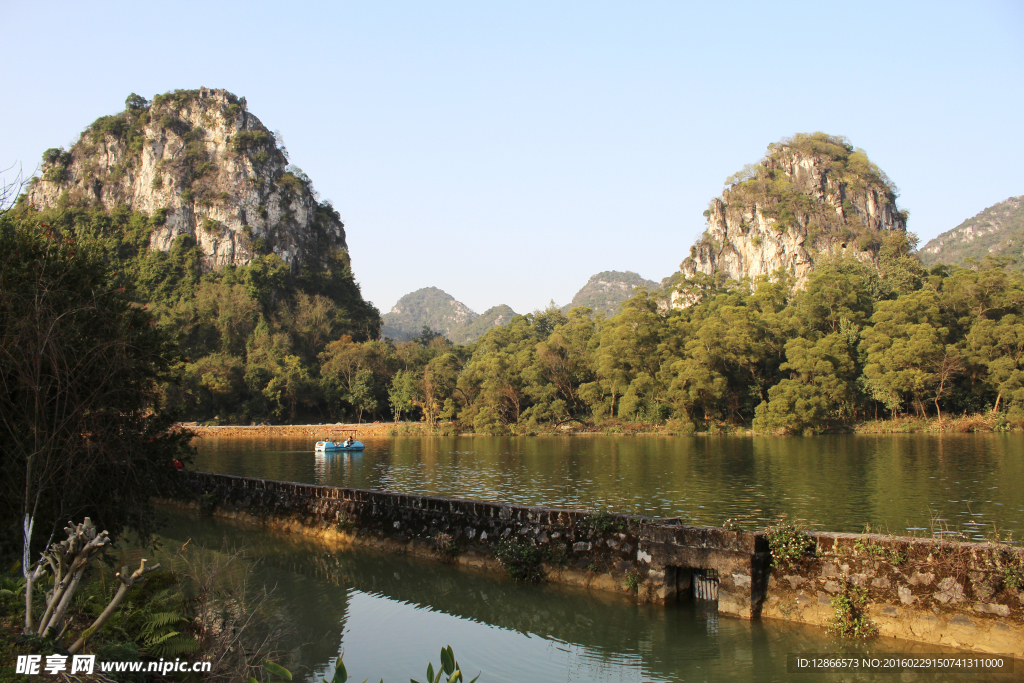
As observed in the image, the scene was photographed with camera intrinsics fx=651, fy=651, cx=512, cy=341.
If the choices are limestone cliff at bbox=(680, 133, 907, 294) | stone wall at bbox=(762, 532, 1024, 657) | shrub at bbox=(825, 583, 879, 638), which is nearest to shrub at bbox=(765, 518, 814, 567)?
stone wall at bbox=(762, 532, 1024, 657)

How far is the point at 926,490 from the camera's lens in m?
21.0

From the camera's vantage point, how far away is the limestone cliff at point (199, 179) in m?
110

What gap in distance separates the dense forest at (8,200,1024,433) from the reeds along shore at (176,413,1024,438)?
813mm

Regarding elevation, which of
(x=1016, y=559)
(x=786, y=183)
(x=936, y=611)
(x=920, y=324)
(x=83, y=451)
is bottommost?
(x=936, y=611)

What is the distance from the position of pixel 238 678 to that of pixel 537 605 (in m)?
5.63

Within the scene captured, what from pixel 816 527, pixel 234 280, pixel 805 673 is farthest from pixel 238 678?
pixel 234 280

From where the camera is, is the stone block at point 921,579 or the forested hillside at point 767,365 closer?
the stone block at point 921,579

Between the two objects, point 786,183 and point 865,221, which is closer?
point 865,221

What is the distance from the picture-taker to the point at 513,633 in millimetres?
9969

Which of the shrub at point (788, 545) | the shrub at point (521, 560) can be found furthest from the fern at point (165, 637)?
the shrub at point (788, 545)

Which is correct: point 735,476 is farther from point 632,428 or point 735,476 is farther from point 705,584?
point 632,428

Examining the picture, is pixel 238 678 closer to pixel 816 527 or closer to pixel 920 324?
pixel 816 527

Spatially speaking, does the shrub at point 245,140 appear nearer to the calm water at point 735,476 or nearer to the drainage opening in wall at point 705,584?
the calm water at point 735,476

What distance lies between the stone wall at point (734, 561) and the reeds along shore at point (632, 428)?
3184 cm
